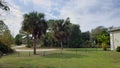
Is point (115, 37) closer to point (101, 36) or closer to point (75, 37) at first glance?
point (101, 36)

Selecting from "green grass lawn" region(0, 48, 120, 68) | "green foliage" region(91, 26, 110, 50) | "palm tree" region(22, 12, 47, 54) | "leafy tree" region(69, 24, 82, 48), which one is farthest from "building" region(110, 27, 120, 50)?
"leafy tree" region(69, 24, 82, 48)

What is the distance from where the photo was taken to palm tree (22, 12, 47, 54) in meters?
33.1

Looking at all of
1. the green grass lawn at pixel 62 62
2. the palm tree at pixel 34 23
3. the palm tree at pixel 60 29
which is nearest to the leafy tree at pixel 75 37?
the palm tree at pixel 60 29

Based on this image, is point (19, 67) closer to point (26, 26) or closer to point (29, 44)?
point (26, 26)

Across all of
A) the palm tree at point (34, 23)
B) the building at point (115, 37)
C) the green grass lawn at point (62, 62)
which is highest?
the palm tree at point (34, 23)

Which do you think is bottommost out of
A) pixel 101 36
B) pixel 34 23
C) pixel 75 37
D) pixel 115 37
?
pixel 115 37

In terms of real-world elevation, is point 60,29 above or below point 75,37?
above

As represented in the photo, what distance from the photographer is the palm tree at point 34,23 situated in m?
33.1

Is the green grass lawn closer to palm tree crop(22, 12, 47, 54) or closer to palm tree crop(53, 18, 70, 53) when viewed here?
palm tree crop(22, 12, 47, 54)

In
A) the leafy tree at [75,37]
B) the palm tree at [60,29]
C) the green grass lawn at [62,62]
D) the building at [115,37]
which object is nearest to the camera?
the green grass lawn at [62,62]

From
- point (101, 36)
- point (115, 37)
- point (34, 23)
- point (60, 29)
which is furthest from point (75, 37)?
point (34, 23)

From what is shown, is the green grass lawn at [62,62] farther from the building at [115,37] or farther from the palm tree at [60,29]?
the palm tree at [60,29]

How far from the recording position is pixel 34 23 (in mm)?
33375

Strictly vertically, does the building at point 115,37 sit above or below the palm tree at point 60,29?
below
